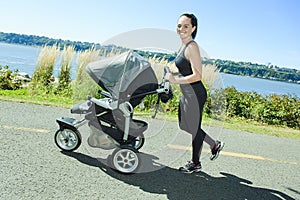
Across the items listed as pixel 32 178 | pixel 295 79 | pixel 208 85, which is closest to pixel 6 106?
pixel 32 178

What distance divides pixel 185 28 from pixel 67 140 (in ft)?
6.81

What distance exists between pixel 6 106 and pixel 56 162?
3189 mm

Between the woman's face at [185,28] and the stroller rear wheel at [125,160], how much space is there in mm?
1426

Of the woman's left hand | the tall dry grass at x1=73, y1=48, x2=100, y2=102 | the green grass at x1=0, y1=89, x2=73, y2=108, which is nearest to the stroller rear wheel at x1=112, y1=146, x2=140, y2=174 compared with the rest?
the woman's left hand

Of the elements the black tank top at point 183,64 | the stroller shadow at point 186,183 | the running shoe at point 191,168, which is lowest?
the stroller shadow at point 186,183

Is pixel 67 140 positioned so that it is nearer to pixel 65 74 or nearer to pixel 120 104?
pixel 120 104

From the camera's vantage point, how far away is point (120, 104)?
3.81 meters

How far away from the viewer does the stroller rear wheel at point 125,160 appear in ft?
12.4

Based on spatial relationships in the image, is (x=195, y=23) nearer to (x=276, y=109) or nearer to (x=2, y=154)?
(x=2, y=154)

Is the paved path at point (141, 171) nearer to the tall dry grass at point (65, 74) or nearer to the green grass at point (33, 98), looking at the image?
the green grass at point (33, 98)

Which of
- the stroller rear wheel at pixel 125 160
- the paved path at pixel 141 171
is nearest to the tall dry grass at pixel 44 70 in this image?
the paved path at pixel 141 171

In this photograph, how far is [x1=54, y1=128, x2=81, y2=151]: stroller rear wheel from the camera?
4.19 meters

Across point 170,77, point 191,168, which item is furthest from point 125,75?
point 191,168

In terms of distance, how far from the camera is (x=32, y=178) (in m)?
3.37
